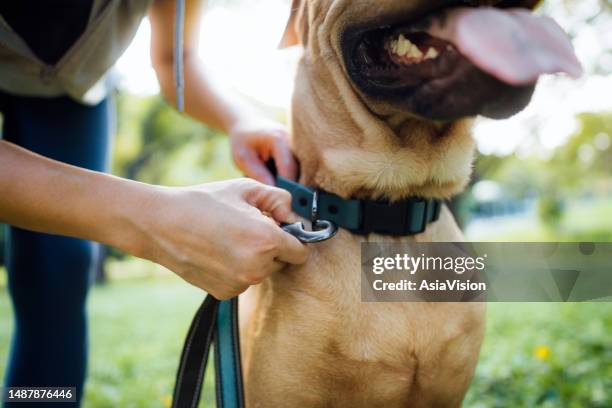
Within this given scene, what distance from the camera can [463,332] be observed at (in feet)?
5.41

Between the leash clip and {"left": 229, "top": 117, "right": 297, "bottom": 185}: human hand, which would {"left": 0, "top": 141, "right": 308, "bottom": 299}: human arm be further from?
{"left": 229, "top": 117, "right": 297, "bottom": 185}: human hand

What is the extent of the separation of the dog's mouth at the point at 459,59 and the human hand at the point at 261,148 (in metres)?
0.40

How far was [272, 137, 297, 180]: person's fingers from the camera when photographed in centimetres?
183

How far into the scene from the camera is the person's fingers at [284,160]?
1.83 m

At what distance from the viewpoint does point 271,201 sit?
57.2 inches

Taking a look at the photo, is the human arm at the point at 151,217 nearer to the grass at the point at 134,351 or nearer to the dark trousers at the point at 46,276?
the dark trousers at the point at 46,276

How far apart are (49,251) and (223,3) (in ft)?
27.1

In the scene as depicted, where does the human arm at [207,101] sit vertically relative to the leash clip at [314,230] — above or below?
above

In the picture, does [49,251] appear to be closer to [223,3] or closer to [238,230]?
[238,230]

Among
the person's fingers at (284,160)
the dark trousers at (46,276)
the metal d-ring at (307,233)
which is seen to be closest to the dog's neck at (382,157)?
the person's fingers at (284,160)

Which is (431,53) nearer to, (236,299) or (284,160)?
(284,160)

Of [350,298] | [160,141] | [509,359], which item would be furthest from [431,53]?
[160,141]

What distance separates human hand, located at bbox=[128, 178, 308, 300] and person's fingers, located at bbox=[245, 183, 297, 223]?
7cm

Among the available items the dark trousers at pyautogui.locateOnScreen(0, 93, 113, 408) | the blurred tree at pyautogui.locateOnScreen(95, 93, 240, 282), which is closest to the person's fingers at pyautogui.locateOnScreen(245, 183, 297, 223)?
the dark trousers at pyautogui.locateOnScreen(0, 93, 113, 408)
